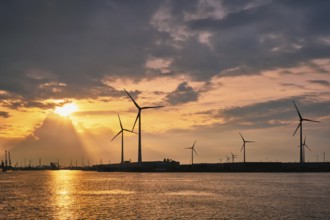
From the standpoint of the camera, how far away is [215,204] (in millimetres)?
79500

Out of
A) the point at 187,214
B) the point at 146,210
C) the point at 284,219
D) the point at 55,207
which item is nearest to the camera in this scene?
the point at 284,219

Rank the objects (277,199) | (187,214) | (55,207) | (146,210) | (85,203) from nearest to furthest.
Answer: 1. (187,214)
2. (146,210)
3. (55,207)
4. (85,203)
5. (277,199)

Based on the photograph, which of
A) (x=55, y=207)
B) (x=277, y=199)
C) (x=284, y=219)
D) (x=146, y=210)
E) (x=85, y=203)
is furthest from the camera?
(x=277, y=199)

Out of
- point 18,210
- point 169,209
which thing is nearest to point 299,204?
point 169,209

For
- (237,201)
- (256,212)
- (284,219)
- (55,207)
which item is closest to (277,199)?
(237,201)

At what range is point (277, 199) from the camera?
289ft

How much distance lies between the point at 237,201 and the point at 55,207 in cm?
3273

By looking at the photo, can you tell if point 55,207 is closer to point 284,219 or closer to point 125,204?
point 125,204

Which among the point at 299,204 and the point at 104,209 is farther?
the point at 299,204

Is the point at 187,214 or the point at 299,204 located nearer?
the point at 187,214

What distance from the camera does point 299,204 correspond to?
78188 millimetres

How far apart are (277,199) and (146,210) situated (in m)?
29.9

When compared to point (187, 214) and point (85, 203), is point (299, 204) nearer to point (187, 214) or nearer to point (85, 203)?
point (187, 214)

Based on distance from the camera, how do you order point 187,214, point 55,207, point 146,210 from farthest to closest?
1. point 55,207
2. point 146,210
3. point 187,214
